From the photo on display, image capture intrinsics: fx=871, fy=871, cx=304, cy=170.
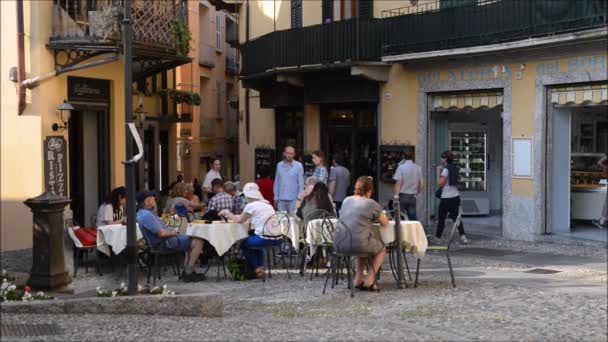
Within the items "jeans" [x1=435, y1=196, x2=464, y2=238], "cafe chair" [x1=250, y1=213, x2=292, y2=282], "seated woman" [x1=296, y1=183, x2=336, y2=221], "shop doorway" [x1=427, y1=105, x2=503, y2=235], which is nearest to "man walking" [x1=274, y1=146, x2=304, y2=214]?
"seated woman" [x1=296, y1=183, x2=336, y2=221]

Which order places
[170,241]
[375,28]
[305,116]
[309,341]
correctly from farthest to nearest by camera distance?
[305,116]
[375,28]
[170,241]
[309,341]

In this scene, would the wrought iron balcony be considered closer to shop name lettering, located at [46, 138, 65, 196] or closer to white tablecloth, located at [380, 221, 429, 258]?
shop name lettering, located at [46, 138, 65, 196]

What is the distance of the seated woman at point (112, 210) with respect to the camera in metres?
12.4

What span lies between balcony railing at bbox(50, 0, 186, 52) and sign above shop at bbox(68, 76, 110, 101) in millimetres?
1070

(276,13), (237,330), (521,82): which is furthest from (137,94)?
(237,330)

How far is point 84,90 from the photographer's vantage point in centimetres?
1711

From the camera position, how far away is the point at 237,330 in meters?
8.05

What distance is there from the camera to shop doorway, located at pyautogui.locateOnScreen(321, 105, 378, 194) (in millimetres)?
20453

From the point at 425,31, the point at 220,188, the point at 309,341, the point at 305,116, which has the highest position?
the point at 425,31

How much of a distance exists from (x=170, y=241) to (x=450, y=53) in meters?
7.84

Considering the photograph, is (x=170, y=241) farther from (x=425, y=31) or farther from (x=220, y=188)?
(x=425, y=31)

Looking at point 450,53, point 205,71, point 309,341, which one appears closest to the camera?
point 309,341

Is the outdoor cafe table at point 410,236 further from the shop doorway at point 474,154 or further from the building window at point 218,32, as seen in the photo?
the building window at point 218,32

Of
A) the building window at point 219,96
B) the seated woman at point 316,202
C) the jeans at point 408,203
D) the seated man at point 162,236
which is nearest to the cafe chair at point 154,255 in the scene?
the seated man at point 162,236
